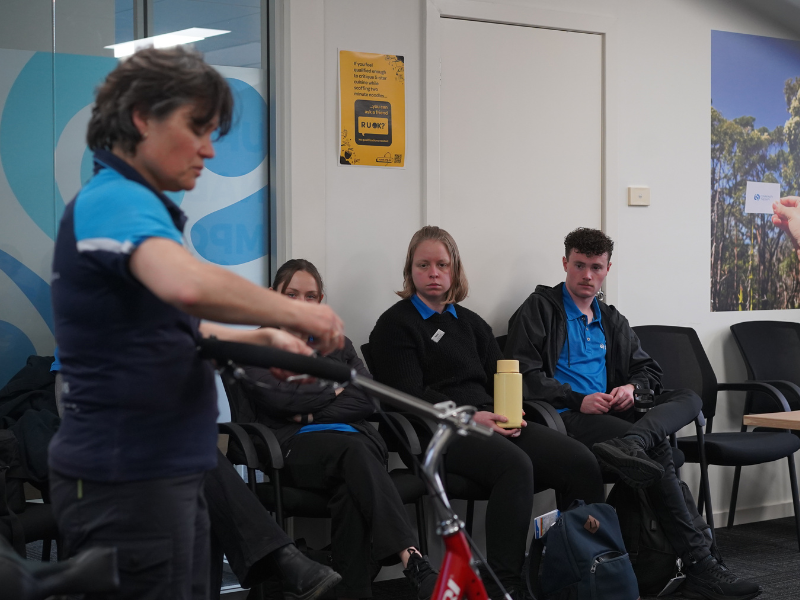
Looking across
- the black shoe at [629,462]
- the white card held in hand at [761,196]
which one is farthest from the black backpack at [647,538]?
the white card held in hand at [761,196]

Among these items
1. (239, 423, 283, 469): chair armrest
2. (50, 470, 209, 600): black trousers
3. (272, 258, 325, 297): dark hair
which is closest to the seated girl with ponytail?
(272, 258, 325, 297): dark hair

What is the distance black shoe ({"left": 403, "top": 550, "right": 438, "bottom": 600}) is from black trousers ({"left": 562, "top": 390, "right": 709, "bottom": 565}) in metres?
1.03

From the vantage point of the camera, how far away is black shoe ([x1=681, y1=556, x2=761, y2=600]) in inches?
117

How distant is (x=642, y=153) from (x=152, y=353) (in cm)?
346

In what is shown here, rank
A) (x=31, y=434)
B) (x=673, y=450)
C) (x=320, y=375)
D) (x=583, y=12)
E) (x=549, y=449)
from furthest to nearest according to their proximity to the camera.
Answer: (x=583, y=12) < (x=673, y=450) < (x=549, y=449) < (x=31, y=434) < (x=320, y=375)

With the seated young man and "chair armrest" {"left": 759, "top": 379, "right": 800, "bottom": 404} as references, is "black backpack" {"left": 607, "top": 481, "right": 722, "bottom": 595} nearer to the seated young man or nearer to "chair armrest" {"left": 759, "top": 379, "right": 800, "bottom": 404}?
the seated young man

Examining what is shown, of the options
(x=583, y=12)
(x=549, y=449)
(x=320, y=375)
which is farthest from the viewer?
(x=583, y=12)

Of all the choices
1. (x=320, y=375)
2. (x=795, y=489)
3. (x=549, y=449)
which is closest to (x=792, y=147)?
(x=795, y=489)

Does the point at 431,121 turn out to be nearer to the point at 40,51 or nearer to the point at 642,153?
the point at 642,153

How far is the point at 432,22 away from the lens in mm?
3668

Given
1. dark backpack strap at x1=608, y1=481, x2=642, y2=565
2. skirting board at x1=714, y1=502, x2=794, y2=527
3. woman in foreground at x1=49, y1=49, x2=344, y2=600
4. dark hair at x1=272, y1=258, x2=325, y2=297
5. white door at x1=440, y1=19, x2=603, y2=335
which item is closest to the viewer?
woman in foreground at x1=49, y1=49, x2=344, y2=600

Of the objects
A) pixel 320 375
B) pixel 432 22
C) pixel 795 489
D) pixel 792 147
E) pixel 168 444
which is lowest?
pixel 795 489

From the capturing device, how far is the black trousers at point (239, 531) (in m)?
2.46

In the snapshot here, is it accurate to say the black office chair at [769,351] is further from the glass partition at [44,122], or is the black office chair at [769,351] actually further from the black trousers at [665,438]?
the glass partition at [44,122]
